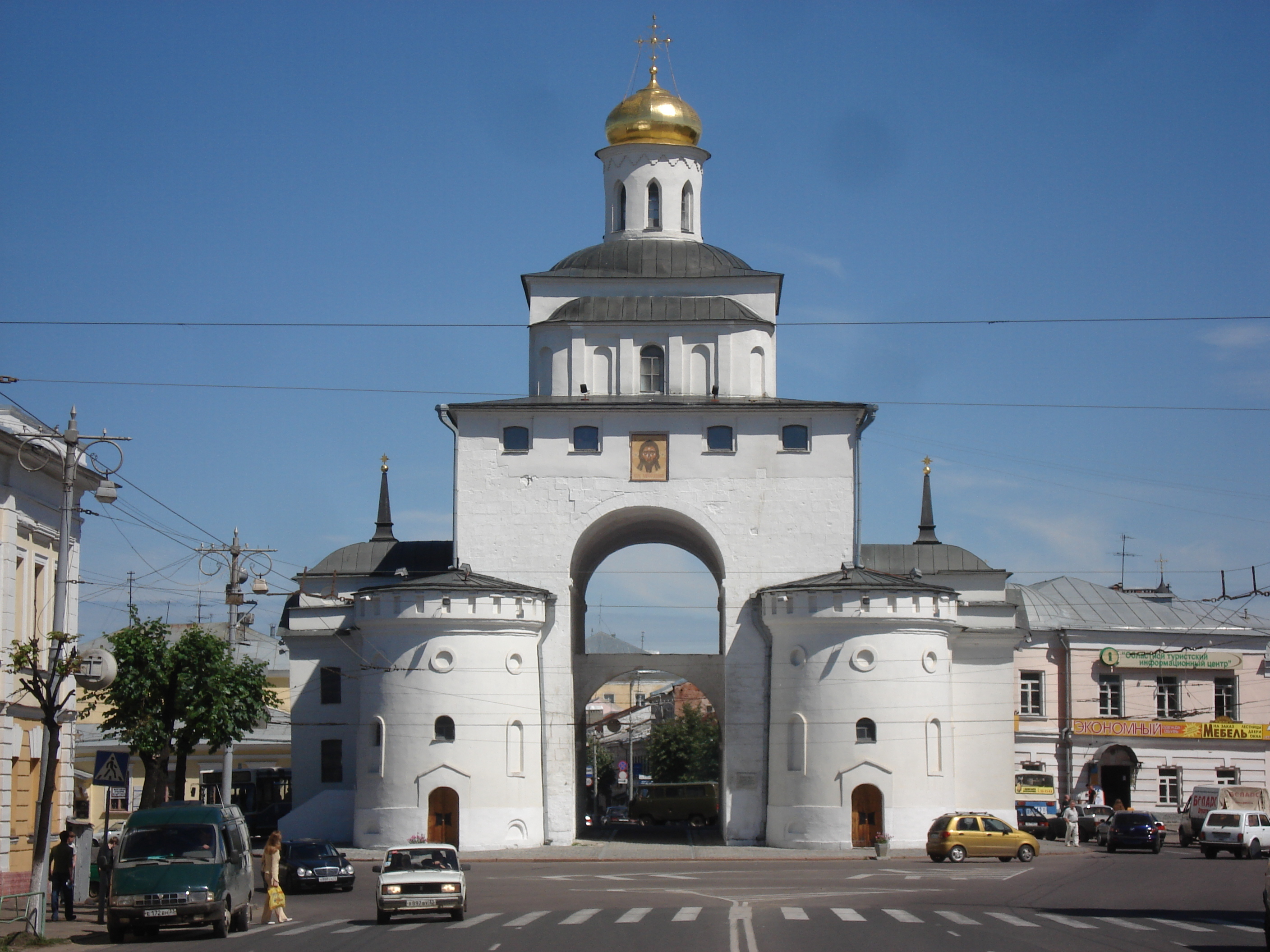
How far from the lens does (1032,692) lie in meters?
58.3

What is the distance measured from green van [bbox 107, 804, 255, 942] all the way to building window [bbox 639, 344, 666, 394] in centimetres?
2706

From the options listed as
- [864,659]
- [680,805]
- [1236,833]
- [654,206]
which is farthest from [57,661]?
[680,805]

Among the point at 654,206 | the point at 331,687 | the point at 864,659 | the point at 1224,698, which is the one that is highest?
the point at 654,206

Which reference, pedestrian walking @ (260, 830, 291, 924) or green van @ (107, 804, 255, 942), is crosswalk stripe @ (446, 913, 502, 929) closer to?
pedestrian walking @ (260, 830, 291, 924)

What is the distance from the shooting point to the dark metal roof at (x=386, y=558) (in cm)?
5328

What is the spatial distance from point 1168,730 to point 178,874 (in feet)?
141

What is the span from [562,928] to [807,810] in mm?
22900

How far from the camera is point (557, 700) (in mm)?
45875

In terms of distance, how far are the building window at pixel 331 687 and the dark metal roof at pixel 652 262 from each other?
1400cm

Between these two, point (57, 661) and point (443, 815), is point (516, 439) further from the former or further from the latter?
point (57, 661)

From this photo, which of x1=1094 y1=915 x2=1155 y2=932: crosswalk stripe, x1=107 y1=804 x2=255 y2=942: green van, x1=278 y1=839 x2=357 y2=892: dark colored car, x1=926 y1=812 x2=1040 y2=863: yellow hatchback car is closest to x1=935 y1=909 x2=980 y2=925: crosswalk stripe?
x1=1094 y1=915 x2=1155 y2=932: crosswalk stripe

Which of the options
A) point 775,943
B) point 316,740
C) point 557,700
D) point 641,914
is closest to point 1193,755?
point 557,700

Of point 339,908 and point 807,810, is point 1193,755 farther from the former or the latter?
point 339,908

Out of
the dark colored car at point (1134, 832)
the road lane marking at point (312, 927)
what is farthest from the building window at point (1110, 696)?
the road lane marking at point (312, 927)
